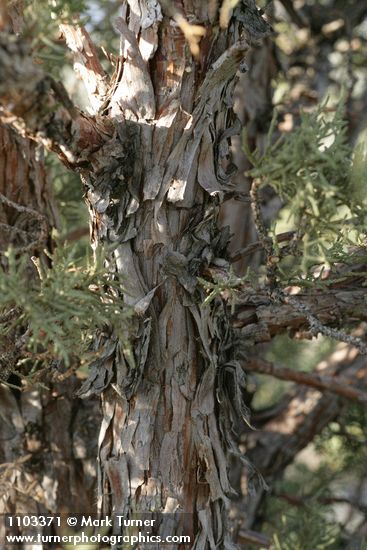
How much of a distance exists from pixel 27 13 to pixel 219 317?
64 cm

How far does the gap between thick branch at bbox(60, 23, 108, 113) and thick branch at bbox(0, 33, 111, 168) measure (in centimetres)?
15

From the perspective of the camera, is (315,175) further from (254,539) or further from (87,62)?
(254,539)

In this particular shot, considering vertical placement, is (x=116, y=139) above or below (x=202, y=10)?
below


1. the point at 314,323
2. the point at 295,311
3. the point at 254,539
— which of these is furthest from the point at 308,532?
the point at 314,323

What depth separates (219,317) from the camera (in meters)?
1.29

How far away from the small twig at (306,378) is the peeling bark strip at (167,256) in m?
0.59

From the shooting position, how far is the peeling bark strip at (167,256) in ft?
3.84

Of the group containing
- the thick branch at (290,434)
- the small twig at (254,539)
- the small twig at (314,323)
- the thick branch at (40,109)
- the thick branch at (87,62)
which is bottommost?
the small twig at (254,539)

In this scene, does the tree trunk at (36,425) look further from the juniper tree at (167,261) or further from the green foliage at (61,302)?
the green foliage at (61,302)

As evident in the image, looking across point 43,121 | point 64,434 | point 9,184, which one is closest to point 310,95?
point 9,184

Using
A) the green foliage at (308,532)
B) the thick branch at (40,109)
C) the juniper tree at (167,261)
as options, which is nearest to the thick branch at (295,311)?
the juniper tree at (167,261)

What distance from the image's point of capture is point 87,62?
4.08ft

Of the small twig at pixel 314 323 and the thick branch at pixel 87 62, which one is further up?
the thick branch at pixel 87 62

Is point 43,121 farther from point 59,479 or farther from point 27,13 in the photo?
point 59,479
